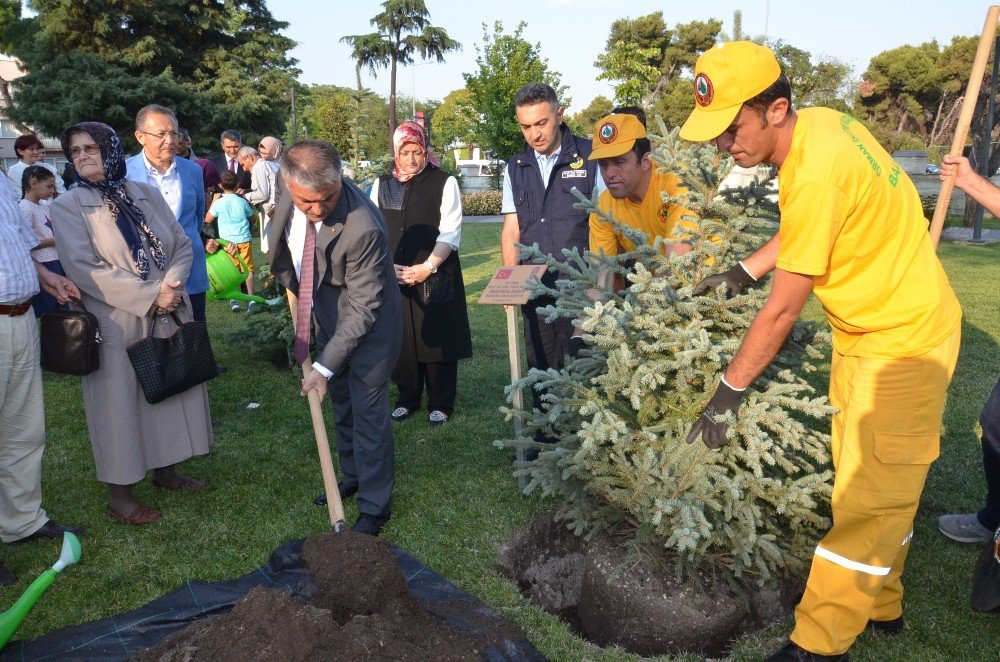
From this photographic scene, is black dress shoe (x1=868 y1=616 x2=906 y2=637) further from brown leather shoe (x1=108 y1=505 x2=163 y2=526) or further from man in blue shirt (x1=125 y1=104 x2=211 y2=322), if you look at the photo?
man in blue shirt (x1=125 y1=104 x2=211 y2=322)

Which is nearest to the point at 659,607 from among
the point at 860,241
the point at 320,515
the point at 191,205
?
the point at 860,241

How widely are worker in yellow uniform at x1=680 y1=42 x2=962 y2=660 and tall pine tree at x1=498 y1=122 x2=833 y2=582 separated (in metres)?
0.22

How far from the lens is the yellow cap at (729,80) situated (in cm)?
217

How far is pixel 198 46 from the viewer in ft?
89.7

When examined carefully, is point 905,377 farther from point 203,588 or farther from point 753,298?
point 203,588

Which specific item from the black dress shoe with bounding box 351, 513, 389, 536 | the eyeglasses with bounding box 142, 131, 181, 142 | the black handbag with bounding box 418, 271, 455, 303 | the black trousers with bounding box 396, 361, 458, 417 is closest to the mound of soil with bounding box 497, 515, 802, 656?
the black dress shoe with bounding box 351, 513, 389, 536

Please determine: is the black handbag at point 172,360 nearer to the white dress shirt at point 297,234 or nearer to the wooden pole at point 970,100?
the white dress shirt at point 297,234

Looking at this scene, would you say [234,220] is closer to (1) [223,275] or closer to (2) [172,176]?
(1) [223,275]

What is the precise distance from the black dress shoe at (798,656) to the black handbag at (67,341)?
3.49 m

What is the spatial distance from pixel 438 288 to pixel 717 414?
3060 mm

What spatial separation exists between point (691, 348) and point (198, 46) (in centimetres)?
2989

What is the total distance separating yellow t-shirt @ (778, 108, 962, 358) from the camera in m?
2.19

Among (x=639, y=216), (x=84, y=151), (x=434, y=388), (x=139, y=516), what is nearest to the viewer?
(x=84, y=151)

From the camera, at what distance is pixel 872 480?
7.96ft
